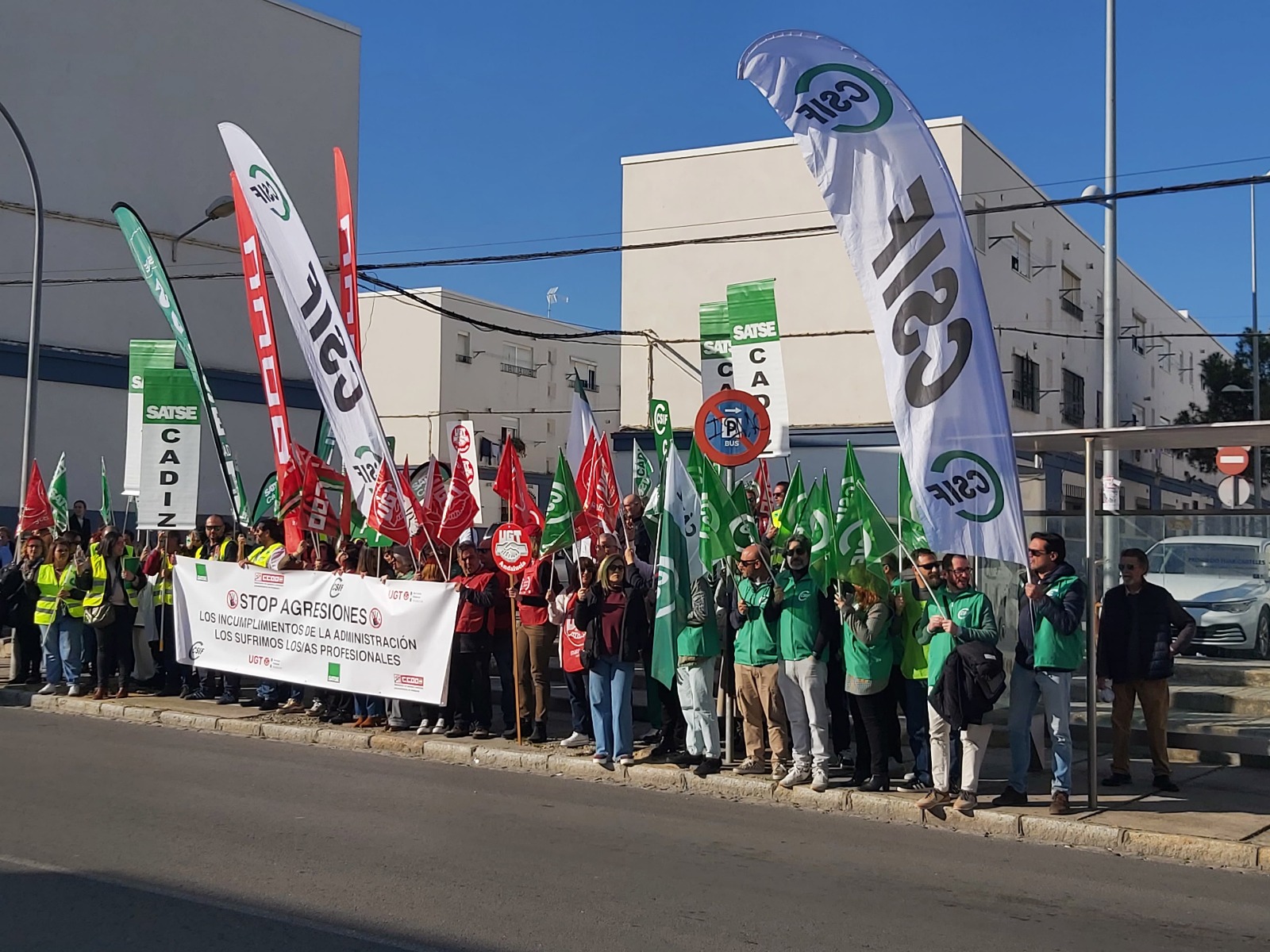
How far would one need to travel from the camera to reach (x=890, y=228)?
8.49m

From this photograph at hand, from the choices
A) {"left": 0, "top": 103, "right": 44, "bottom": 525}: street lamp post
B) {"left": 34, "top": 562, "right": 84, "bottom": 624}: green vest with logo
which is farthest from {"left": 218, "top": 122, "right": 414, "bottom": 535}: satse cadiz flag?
{"left": 0, "top": 103, "right": 44, "bottom": 525}: street lamp post

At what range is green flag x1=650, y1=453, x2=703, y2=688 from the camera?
10492 mm

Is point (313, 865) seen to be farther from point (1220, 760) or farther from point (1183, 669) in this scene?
point (1183, 669)

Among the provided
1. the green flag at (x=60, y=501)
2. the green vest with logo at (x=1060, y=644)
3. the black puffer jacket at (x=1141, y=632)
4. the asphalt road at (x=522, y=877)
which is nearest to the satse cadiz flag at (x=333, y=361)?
the asphalt road at (x=522, y=877)

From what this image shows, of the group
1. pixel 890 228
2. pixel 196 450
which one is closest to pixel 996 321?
pixel 196 450

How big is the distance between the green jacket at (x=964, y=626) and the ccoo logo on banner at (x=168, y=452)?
886 centimetres

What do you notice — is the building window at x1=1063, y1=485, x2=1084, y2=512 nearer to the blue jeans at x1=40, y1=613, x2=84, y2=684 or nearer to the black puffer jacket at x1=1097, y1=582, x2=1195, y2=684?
the black puffer jacket at x1=1097, y1=582, x2=1195, y2=684

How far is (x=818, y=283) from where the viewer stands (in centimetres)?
3044

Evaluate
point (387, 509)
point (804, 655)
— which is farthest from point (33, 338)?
point (804, 655)

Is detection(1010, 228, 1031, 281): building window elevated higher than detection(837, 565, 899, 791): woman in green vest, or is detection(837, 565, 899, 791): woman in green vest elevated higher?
detection(1010, 228, 1031, 281): building window

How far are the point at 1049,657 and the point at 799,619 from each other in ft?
6.18

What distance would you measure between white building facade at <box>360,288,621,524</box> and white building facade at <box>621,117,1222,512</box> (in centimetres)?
964

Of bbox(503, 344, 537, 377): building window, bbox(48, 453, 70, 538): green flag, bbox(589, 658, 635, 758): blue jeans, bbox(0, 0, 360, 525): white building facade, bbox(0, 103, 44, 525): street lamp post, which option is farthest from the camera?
bbox(503, 344, 537, 377): building window

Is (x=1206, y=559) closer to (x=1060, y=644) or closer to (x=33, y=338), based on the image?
(x=1060, y=644)
